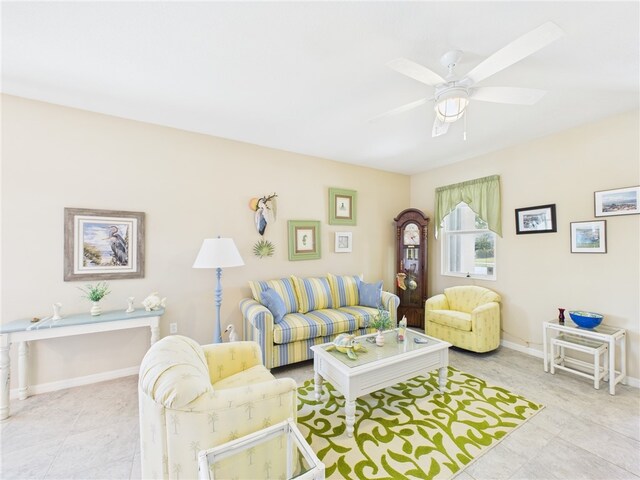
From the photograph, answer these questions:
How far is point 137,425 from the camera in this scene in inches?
78.2

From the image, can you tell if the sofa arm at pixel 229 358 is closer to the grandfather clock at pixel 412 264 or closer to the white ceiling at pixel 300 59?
the white ceiling at pixel 300 59

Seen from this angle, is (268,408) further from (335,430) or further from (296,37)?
(296,37)

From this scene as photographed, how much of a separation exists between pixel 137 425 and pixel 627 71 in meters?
4.54

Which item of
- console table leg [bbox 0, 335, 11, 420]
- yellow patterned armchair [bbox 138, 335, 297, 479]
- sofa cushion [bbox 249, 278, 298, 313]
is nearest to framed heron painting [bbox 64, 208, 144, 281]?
console table leg [bbox 0, 335, 11, 420]

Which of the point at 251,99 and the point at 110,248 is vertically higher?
the point at 251,99

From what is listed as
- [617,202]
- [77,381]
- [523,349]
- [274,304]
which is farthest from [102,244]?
[617,202]

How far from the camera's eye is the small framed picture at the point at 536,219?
3.09 metres

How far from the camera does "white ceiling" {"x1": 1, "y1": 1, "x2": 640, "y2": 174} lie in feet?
4.79

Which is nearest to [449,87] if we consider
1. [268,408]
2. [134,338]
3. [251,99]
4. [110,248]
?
[251,99]

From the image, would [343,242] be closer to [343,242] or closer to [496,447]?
[343,242]

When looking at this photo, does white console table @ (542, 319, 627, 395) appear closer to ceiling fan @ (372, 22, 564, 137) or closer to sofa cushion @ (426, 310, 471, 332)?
sofa cushion @ (426, 310, 471, 332)

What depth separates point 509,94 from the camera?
1689 millimetres

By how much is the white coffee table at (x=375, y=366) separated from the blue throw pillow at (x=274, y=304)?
0.72 meters

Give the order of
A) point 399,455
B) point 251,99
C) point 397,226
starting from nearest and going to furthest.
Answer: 1. point 399,455
2. point 251,99
3. point 397,226
